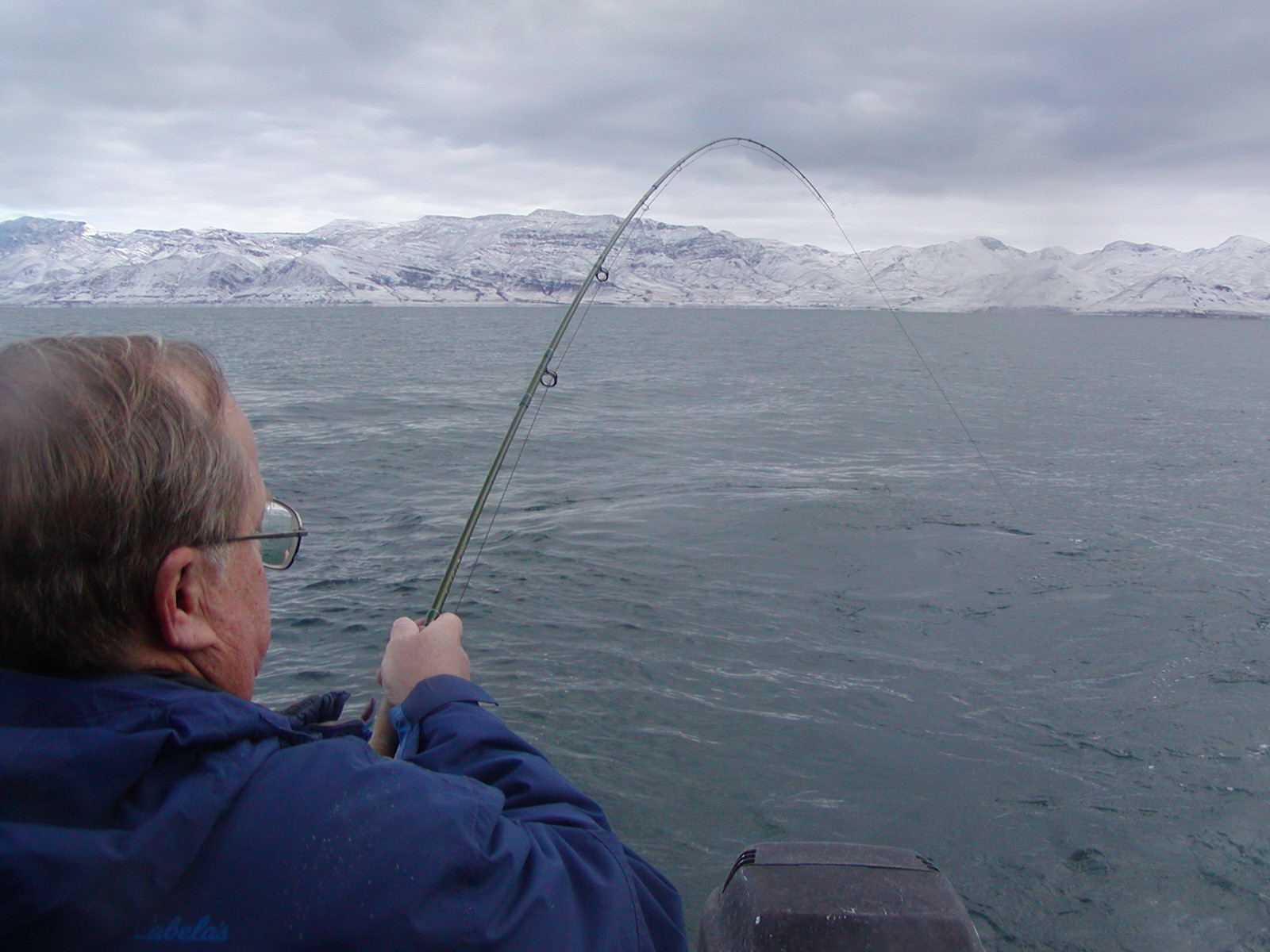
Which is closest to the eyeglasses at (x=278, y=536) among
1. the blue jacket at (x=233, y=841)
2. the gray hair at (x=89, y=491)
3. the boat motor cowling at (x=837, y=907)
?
the gray hair at (x=89, y=491)

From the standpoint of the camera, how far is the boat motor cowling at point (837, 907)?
8.15ft

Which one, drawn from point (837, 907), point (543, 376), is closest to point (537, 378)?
point (543, 376)

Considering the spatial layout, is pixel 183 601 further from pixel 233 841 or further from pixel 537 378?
pixel 537 378

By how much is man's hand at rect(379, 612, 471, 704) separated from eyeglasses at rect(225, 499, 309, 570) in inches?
13.0

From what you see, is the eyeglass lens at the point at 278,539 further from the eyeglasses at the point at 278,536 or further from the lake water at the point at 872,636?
the lake water at the point at 872,636

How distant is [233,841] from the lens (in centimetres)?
109

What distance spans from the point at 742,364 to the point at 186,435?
42.7 m

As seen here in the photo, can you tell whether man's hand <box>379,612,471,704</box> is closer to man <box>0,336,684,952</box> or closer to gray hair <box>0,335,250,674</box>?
man <box>0,336,684,952</box>

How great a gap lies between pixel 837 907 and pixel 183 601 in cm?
200

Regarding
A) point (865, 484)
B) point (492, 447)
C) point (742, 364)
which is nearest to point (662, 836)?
point (865, 484)

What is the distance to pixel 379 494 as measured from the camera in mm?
13336

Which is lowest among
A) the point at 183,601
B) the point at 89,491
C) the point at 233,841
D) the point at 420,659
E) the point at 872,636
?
the point at 872,636

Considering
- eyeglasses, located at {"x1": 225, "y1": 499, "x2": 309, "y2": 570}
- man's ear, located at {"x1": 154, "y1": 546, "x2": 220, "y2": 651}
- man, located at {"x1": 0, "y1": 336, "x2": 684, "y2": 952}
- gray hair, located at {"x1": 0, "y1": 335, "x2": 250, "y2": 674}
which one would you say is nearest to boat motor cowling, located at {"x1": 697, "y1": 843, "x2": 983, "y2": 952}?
man, located at {"x1": 0, "y1": 336, "x2": 684, "y2": 952}

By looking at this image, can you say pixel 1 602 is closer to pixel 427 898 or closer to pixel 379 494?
pixel 427 898
